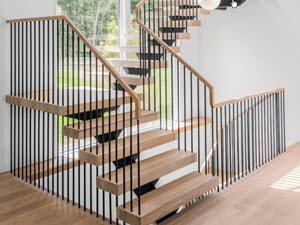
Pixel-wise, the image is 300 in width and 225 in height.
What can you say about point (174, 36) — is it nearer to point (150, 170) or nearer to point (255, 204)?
point (150, 170)

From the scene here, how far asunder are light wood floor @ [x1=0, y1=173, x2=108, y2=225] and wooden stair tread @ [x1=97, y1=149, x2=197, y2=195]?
347 mm

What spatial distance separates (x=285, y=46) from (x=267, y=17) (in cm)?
64

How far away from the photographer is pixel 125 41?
19.6 ft

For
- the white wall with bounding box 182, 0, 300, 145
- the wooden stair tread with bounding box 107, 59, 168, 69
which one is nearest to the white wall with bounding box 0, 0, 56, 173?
the wooden stair tread with bounding box 107, 59, 168, 69

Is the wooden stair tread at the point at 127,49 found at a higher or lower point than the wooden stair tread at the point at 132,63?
higher

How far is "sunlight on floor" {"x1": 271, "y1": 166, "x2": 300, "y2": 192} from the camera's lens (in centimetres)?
412

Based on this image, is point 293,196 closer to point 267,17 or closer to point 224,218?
point 224,218

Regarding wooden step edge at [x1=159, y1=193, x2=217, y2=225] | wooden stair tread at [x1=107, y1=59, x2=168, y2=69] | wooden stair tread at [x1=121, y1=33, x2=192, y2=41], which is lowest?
wooden step edge at [x1=159, y1=193, x2=217, y2=225]

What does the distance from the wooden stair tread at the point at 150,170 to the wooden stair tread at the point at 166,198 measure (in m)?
0.15

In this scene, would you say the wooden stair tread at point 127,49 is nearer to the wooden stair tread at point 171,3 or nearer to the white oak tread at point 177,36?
the white oak tread at point 177,36

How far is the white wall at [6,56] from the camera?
162 inches

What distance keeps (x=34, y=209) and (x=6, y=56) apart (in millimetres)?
1863

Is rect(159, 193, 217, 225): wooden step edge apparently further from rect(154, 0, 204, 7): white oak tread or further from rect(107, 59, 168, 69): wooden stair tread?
rect(154, 0, 204, 7): white oak tread

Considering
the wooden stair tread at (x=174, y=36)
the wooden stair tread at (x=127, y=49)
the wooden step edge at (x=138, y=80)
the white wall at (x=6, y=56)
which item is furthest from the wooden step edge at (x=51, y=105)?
the wooden stair tread at (x=174, y=36)
